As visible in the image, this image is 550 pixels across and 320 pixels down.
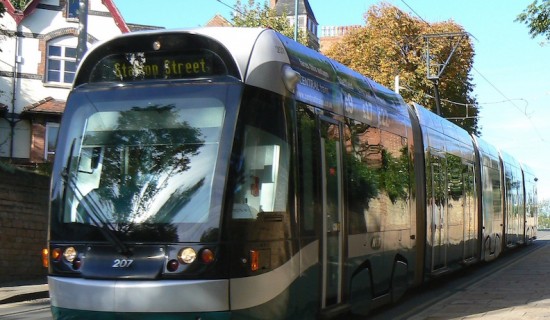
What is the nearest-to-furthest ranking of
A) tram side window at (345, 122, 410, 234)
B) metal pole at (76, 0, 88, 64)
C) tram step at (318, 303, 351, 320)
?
tram step at (318, 303, 351, 320) → tram side window at (345, 122, 410, 234) → metal pole at (76, 0, 88, 64)

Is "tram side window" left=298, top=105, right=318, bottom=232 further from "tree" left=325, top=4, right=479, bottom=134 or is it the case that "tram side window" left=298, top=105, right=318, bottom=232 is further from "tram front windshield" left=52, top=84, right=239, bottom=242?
"tree" left=325, top=4, right=479, bottom=134

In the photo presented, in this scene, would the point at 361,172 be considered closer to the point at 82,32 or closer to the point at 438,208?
the point at 438,208

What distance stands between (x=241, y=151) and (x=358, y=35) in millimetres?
36267

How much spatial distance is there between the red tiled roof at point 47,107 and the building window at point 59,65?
0.89 meters

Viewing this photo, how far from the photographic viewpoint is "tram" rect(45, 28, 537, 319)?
18.6ft

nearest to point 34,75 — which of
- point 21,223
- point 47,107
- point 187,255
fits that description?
point 47,107

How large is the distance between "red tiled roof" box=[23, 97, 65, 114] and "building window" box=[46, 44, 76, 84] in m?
0.89

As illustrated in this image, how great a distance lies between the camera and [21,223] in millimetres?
15188

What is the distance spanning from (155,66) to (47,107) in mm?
21607

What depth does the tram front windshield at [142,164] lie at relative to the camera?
A: 5.79 m

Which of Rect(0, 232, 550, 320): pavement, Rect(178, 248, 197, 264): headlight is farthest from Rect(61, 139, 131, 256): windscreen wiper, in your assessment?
Rect(0, 232, 550, 320): pavement

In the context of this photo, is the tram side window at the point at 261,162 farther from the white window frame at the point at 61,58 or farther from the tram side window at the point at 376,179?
the white window frame at the point at 61,58

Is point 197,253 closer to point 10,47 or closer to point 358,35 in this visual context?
point 10,47

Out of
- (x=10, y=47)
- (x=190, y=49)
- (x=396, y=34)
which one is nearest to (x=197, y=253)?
(x=190, y=49)
